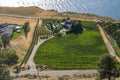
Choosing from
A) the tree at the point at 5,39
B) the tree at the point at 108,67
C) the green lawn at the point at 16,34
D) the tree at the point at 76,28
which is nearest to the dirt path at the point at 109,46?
the tree at the point at 76,28

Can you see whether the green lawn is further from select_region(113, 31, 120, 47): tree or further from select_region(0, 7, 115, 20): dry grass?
select_region(113, 31, 120, 47): tree

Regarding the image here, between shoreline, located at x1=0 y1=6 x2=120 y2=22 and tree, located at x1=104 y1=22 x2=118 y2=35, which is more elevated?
shoreline, located at x1=0 y1=6 x2=120 y2=22

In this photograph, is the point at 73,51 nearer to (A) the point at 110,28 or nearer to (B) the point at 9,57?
(B) the point at 9,57

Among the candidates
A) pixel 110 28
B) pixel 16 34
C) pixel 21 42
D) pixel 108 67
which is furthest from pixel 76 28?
pixel 108 67

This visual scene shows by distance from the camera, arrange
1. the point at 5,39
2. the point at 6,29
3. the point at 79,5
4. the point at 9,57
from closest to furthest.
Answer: the point at 9,57, the point at 5,39, the point at 6,29, the point at 79,5

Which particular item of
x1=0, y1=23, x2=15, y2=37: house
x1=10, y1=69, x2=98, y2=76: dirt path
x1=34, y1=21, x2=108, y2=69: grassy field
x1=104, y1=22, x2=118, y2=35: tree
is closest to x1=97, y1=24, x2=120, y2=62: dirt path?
x1=34, y1=21, x2=108, y2=69: grassy field

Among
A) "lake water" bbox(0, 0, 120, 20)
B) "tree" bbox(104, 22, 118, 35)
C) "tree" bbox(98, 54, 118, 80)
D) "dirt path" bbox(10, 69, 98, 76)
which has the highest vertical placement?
"lake water" bbox(0, 0, 120, 20)

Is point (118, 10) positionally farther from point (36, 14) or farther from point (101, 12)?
point (36, 14)

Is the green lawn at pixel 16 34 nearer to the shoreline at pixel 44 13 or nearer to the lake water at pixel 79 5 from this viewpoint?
the shoreline at pixel 44 13
